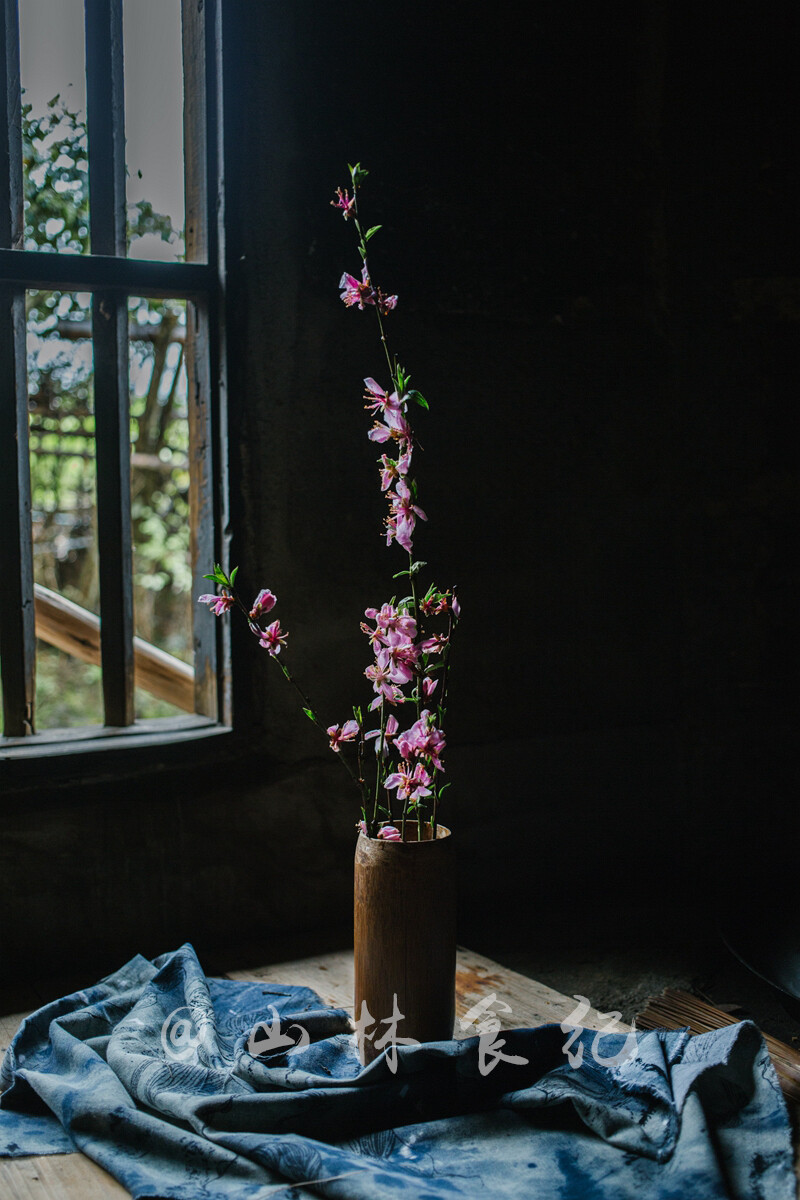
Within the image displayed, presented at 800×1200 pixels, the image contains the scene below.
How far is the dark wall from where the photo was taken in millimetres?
2514

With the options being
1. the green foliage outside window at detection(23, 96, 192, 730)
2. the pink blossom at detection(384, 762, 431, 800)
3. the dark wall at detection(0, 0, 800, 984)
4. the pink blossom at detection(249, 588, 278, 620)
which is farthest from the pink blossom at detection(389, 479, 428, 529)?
the green foliage outside window at detection(23, 96, 192, 730)

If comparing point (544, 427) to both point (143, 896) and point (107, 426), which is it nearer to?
point (107, 426)

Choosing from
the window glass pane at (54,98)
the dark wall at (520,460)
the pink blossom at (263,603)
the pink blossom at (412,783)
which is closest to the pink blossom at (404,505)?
the pink blossom at (263,603)

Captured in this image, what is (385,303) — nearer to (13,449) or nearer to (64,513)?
(13,449)

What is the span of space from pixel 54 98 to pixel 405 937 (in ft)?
7.18

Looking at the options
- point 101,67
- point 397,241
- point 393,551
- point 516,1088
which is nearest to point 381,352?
point 397,241

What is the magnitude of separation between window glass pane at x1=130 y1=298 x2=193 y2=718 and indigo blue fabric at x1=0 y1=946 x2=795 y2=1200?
12.4ft

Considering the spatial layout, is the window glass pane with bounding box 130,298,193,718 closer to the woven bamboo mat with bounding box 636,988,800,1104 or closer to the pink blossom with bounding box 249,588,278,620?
the pink blossom with bounding box 249,588,278,620

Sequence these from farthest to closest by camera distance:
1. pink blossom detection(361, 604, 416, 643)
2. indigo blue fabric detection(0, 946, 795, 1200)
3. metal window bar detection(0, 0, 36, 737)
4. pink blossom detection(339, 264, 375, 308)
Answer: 1. metal window bar detection(0, 0, 36, 737)
2. pink blossom detection(339, 264, 375, 308)
3. pink blossom detection(361, 604, 416, 643)
4. indigo blue fabric detection(0, 946, 795, 1200)

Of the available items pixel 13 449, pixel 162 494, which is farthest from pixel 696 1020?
pixel 162 494

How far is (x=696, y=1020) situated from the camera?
1945 millimetres

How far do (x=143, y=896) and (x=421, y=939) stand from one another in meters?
0.96

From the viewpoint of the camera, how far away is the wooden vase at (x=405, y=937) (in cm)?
173

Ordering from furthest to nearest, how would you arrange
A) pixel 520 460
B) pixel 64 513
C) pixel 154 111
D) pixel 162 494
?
1. pixel 162 494
2. pixel 64 513
3. pixel 520 460
4. pixel 154 111
